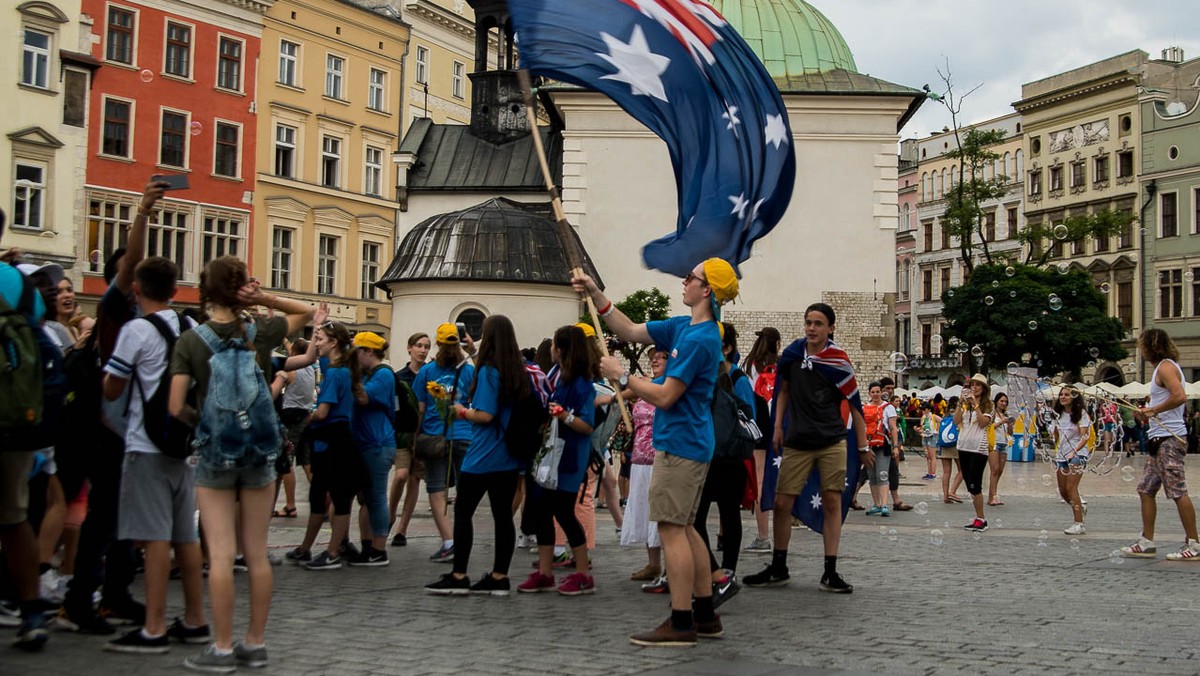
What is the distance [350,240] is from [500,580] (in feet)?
162

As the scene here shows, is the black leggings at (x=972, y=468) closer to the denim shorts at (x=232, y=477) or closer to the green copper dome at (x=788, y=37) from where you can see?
the denim shorts at (x=232, y=477)

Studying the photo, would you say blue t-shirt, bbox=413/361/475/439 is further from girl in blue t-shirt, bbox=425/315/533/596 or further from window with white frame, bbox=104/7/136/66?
window with white frame, bbox=104/7/136/66

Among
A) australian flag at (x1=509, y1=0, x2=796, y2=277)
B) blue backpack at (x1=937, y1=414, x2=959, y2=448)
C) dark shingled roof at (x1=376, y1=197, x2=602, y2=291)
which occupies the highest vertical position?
dark shingled roof at (x1=376, y1=197, x2=602, y2=291)

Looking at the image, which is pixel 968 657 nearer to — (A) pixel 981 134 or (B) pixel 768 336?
(B) pixel 768 336

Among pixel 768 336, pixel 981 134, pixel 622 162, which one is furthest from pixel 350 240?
pixel 768 336

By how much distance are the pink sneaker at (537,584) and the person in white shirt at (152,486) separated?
2729 mm

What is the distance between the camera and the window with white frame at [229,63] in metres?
50.6

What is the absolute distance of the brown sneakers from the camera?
693cm

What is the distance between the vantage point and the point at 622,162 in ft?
135

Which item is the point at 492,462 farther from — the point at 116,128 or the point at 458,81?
the point at 458,81

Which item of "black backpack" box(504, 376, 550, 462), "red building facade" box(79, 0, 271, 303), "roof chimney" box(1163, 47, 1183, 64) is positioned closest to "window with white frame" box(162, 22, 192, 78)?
"red building facade" box(79, 0, 271, 303)

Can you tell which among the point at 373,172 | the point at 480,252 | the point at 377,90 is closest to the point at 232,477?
the point at 480,252

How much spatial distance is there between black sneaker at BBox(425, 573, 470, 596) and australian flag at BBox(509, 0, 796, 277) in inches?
116

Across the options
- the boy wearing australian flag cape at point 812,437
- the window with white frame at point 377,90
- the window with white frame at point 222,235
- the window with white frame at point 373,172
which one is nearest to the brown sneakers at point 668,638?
the boy wearing australian flag cape at point 812,437
